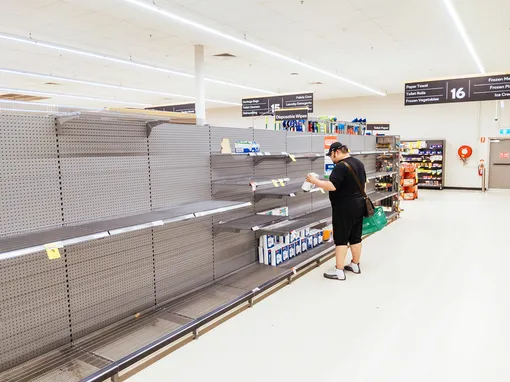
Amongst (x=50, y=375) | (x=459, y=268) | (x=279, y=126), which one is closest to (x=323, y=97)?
(x=279, y=126)

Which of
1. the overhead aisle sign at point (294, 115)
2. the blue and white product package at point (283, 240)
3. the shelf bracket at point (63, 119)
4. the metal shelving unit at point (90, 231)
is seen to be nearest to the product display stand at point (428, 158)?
the overhead aisle sign at point (294, 115)

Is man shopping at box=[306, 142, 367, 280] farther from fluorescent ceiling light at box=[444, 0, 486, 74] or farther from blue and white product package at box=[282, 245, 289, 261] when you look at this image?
fluorescent ceiling light at box=[444, 0, 486, 74]

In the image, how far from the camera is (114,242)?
10.6 feet

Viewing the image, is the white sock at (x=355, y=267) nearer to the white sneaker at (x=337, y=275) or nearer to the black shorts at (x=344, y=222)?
the white sneaker at (x=337, y=275)

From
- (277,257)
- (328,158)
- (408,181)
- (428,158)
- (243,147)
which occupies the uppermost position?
(243,147)

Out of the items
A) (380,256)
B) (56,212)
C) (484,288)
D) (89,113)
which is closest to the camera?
(89,113)

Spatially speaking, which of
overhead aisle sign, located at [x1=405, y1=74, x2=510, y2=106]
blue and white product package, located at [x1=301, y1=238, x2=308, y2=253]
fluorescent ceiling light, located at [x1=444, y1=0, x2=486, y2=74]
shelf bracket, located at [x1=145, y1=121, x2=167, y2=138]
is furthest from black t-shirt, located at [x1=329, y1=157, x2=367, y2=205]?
overhead aisle sign, located at [x1=405, y1=74, x2=510, y2=106]

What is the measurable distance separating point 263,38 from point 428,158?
396 inches

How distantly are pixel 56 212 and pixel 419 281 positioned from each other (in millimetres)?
4028

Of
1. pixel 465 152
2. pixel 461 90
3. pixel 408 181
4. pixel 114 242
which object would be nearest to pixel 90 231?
pixel 114 242

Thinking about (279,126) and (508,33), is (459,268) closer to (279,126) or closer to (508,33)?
(279,126)

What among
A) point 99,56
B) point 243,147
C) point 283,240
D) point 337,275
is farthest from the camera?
point 99,56

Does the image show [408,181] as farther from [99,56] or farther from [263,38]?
[99,56]

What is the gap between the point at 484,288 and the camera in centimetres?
443
